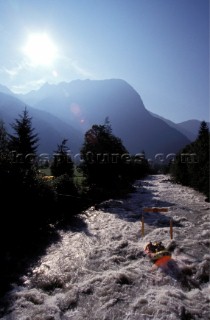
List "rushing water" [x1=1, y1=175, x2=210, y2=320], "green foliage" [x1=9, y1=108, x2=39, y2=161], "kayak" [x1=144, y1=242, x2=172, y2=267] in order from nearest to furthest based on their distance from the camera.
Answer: "rushing water" [x1=1, y1=175, x2=210, y2=320] → "kayak" [x1=144, y1=242, x2=172, y2=267] → "green foliage" [x1=9, y1=108, x2=39, y2=161]

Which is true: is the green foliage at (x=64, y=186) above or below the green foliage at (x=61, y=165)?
below

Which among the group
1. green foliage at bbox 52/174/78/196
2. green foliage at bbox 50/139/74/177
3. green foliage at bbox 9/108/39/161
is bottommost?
green foliage at bbox 52/174/78/196

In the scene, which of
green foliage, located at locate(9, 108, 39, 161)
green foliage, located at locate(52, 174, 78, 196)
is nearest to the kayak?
green foliage, located at locate(52, 174, 78, 196)

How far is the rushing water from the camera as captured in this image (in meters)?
11.4

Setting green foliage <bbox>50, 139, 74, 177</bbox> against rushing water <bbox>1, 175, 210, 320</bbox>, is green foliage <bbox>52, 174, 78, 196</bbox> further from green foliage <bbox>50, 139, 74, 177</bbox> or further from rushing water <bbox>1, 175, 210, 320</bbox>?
green foliage <bbox>50, 139, 74, 177</bbox>

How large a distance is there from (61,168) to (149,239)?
32.8 metres

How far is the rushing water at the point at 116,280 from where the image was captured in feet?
37.2

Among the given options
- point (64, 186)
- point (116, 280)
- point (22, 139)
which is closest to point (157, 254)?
point (116, 280)

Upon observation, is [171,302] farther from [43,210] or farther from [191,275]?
[43,210]

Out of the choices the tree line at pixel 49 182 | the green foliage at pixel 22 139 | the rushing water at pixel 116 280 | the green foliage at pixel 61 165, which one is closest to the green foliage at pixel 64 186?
the tree line at pixel 49 182

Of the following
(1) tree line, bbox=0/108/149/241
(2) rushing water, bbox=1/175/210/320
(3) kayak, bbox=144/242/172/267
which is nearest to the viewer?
(2) rushing water, bbox=1/175/210/320

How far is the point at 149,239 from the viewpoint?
2009 cm

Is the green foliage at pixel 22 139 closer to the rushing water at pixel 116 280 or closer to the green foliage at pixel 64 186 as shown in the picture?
the green foliage at pixel 64 186

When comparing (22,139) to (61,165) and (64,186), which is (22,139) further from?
(64,186)
